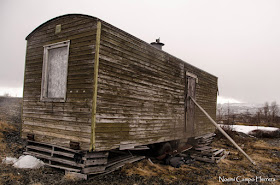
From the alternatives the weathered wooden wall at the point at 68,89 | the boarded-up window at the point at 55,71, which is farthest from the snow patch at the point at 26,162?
the boarded-up window at the point at 55,71

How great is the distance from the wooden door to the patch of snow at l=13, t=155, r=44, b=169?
697 cm

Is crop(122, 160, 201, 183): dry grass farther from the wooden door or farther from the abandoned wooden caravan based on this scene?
the wooden door

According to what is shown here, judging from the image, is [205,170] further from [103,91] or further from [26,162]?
[26,162]

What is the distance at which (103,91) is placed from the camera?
240 inches

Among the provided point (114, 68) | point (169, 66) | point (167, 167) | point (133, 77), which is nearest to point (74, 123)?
point (114, 68)

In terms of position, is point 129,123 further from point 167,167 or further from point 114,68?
point 167,167

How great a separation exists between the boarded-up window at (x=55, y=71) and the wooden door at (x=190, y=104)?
6317 mm

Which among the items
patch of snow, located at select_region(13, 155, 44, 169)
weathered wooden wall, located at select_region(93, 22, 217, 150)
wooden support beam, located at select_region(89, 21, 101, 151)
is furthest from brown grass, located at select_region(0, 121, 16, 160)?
weathered wooden wall, located at select_region(93, 22, 217, 150)

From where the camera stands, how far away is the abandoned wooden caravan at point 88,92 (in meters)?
6.02

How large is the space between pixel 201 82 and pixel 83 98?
8425mm

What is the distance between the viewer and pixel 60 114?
656 centimetres

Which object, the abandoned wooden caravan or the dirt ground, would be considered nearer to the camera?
the dirt ground

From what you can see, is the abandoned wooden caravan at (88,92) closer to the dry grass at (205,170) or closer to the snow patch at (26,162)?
the snow patch at (26,162)

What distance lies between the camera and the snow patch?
6590 millimetres
